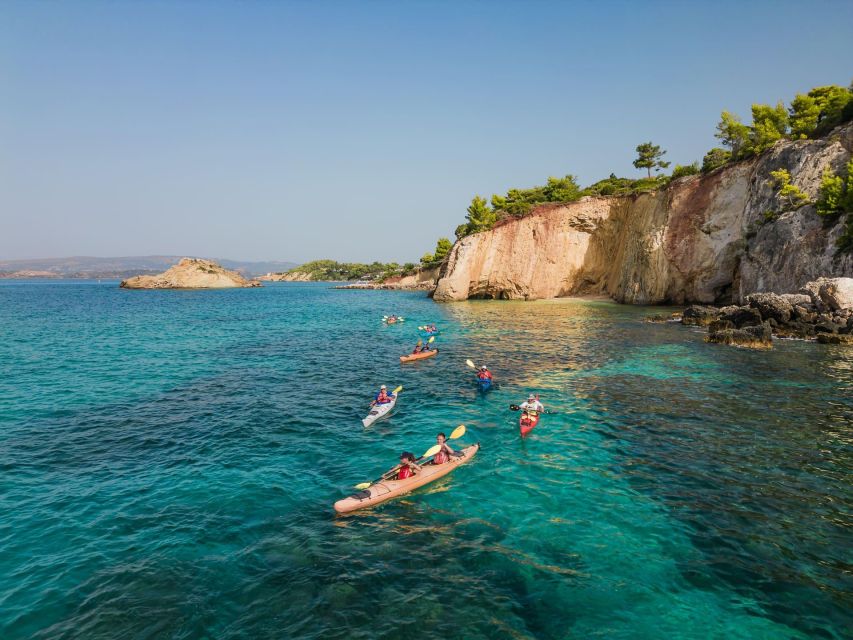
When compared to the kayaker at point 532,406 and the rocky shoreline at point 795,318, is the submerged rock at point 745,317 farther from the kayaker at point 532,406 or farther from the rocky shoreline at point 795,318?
the kayaker at point 532,406

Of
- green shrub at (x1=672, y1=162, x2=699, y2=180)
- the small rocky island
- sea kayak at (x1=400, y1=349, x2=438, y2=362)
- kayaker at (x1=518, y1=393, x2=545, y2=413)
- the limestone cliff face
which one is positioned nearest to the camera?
kayaker at (x1=518, y1=393, x2=545, y2=413)

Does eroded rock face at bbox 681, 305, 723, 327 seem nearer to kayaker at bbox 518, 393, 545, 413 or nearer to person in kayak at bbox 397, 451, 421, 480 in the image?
kayaker at bbox 518, 393, 545, 413

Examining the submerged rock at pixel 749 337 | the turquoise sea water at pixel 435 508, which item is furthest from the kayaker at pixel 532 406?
the submerged rock at pixel 749 337

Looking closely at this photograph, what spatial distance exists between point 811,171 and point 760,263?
32.7 feet

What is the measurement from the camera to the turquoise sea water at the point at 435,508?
9.24 m

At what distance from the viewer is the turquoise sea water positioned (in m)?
9.24

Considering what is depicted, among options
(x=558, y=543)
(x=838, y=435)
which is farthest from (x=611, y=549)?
(x=838, y=435)

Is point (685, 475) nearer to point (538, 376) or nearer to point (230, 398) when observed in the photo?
point (538, 376)

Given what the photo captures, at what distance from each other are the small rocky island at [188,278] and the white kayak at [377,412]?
14524cm

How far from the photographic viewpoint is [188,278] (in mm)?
145750

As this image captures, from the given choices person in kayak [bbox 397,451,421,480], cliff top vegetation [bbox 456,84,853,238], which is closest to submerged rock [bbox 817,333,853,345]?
cliff top vegetation [bbox 456,84,853,238]

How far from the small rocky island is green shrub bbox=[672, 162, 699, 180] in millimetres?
141872

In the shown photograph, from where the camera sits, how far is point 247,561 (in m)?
10.9

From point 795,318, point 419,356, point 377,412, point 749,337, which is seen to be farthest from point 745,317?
point 377,412
